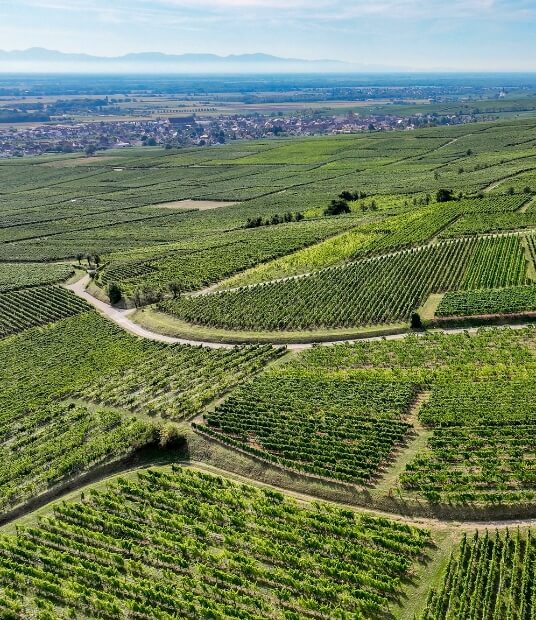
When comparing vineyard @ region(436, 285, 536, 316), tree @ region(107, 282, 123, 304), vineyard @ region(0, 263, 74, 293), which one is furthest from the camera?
vineyard @ region(0, 263, 74, 293)

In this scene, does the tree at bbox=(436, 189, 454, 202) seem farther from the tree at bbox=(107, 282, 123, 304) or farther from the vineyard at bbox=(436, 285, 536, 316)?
the tree at bbox=(107, 282, 123, 304)

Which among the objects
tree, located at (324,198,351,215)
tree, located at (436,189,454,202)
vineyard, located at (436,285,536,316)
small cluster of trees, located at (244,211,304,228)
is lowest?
vineyard, located at (436,285,536,316)

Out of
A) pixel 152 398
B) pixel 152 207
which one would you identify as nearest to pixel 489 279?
pixel 152 398

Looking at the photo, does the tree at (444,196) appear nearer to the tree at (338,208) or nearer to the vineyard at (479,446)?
the tree at (338,208)

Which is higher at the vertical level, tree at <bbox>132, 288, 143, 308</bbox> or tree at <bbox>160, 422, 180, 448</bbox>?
tree at <bbox>132, 288, 143, 308</bbox>

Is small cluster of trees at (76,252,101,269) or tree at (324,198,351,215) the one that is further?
tree at (324,198,351,215)

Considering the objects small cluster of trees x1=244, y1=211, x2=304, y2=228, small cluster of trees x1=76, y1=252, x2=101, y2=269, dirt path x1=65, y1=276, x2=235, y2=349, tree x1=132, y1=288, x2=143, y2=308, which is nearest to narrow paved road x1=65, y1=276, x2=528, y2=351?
dirt path x1=65, y1=276, x2=235, y2=349

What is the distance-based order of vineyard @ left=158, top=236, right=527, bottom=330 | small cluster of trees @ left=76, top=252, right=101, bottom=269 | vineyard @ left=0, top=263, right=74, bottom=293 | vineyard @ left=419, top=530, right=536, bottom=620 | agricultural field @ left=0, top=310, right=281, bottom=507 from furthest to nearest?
small cluster of trees @ left=76, top=252, right=101, bottom=269 < vineyard @ left=0, top=263, right=74, bottom=293 < vineyard @ left=158, top=236, right=527, bottom=330 < agricultural field @ left=0, top=310, right=281, bottom=507 < vineyard @ left=419, top=530, right=536, bottom=620
